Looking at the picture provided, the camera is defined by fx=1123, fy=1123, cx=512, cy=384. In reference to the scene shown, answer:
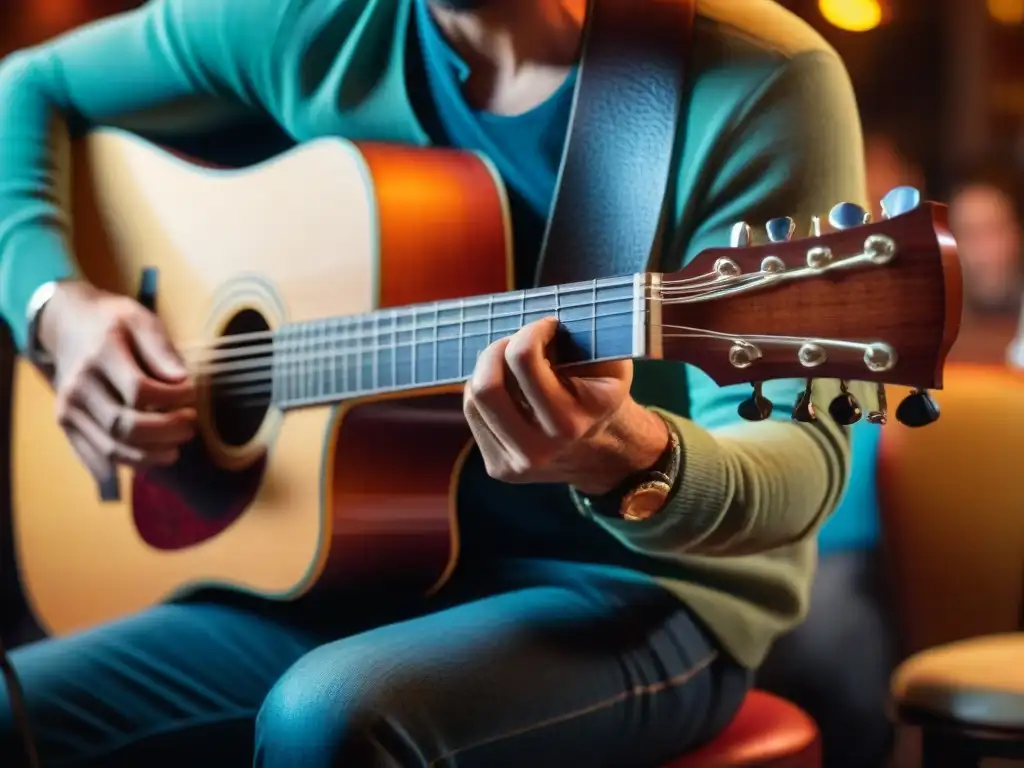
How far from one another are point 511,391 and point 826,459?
26cm

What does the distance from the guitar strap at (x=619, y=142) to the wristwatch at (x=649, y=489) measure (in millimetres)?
162

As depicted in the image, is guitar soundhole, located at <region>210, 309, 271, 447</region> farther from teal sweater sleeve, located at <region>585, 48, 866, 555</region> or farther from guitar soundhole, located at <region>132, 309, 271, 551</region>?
teal sweater sleeve, located at <region>585, 48, 866, 555</region>

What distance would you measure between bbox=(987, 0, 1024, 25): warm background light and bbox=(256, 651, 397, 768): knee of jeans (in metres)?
0.75

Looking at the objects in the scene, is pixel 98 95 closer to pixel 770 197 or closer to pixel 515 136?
pixel 515 136

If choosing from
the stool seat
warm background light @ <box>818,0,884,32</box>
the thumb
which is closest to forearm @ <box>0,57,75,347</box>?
the thumb

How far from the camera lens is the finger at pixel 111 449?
2.98 feet

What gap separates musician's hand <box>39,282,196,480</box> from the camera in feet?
2.95

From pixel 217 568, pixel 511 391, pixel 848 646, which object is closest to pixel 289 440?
pixel 217 568

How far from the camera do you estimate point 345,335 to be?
0.79 metres

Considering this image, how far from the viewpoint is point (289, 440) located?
0.83m

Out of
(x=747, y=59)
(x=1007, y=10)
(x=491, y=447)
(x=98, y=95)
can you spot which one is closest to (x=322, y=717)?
(x=491, y=447)

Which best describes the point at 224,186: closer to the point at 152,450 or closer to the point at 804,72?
the point at 152,450

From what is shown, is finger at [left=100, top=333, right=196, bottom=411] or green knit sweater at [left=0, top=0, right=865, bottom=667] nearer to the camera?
green knit sweater at [left=0, top=0, right=865, bottom=667]

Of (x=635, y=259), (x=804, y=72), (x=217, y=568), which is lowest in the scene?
(x=217, y=568)
